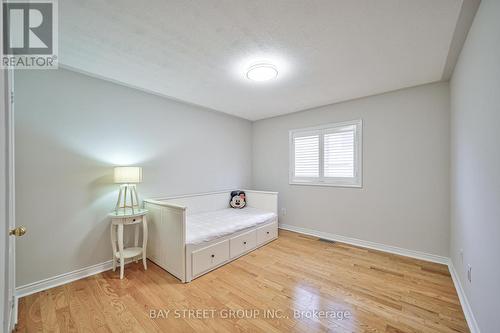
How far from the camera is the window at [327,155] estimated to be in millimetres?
3316

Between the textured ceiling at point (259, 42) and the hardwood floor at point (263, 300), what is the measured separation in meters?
2.40

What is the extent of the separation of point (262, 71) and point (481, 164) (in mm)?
2030

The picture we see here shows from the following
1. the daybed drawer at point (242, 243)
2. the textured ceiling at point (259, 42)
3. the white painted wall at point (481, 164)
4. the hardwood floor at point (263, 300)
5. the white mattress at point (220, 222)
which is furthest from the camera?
the daybed drawer at point (242, 243)

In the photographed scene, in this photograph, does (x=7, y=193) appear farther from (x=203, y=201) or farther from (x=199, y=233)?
(x=203, y=201)

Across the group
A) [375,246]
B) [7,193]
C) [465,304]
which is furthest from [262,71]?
[375,246]

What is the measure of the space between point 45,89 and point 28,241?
158 centimetres

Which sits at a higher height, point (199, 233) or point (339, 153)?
point (339, 153)

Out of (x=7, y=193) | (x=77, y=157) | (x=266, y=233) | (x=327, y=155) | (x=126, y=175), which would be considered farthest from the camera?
(x=327, y=155)

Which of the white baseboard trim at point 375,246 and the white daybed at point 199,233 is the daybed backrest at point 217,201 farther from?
the white baseboard trim at point 375,246

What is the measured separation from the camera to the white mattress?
8.15ft

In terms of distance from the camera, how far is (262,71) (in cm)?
227

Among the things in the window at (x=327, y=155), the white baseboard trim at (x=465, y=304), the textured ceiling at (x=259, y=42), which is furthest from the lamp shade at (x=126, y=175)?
the white baseboard trim at (x=465, y=304)

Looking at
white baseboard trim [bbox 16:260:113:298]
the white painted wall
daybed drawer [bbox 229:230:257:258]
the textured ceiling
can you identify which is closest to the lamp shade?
white baseboard trim [bbox 16:260:113:298]

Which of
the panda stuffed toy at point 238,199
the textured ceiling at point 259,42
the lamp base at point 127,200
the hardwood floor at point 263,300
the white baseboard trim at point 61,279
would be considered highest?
the textured ceiling at point 259,42
